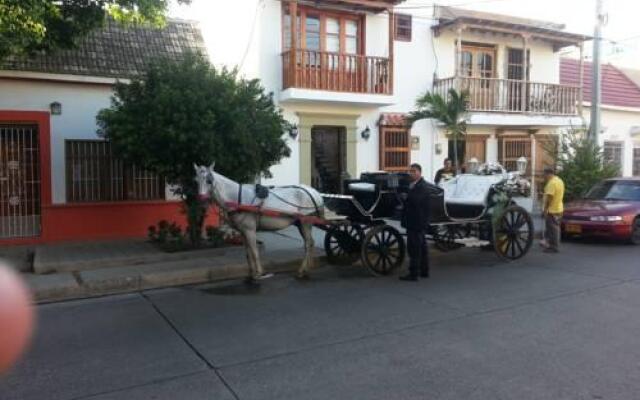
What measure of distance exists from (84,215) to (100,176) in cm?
94

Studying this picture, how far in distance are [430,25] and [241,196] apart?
10.9 metres

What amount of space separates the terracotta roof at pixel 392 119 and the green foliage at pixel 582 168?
459cm

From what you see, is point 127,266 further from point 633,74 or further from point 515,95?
point 633,74

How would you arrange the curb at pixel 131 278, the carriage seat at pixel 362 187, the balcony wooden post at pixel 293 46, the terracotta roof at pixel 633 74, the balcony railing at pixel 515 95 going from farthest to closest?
the terracotta roof at pixel 633 74
the balcony railing at pixel 515 95
the balcony wooden post at pixel 293 46
the carriage seat at pixel 362 187
the curb at pixel 131 278

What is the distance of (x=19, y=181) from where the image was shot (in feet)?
40.3

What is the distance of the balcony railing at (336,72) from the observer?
1441 centimetres

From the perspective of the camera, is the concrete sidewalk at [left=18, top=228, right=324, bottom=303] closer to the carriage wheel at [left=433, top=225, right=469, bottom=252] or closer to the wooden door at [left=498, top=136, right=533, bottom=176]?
the carriage wheel at [left=433, top=225, right=469, bottom=252]

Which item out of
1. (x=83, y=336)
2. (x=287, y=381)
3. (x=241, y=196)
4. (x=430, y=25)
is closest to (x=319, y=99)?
(x=430, y=25)

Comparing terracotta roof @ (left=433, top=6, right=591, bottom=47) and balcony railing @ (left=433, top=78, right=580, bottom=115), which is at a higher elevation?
terracotta roof @ (left=433, top=6, right=591, bottom=47)

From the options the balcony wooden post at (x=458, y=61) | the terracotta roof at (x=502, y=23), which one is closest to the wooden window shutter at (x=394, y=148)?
the balcony wooden post at (x=458, y=61)

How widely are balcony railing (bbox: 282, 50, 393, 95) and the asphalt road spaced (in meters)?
6.97

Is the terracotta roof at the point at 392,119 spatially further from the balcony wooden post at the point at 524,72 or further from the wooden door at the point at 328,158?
the balcony wooden post at the point at 524,72

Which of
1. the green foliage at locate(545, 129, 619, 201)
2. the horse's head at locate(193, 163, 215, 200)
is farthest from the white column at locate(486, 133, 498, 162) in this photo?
the horse's head at locate(193, 163, 215, 200)

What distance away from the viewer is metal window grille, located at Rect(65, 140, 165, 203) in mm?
12617
